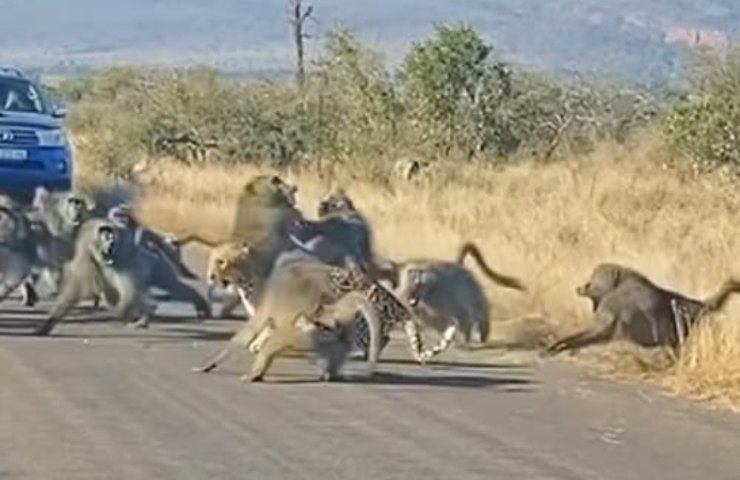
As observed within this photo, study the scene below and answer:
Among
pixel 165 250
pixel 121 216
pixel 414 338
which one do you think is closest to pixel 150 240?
pixel 165 250

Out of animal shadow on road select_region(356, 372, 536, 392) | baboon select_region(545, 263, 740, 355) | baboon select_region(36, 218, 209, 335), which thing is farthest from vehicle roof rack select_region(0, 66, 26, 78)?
animal shadow on road select_region(356, 372, 536, 392)

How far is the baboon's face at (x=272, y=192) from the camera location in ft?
68.1

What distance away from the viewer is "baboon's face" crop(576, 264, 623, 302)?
631 inches

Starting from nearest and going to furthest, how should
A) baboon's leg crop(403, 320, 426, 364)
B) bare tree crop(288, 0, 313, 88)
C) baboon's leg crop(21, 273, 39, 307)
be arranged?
baboon's leg crop(403, 320, 426, 364), baboon's leg crop(21, 273, 39, 307), bare tree crop(288, 0, 313, 88)

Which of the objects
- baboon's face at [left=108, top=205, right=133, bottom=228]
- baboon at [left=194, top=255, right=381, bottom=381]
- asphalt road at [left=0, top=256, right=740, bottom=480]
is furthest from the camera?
baboon's face at [left=108, top=205, right=133, bottom=228]

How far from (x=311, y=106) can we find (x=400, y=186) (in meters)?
13.1

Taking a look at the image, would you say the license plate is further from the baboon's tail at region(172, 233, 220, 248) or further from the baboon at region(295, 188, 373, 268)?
the baboon at region(295, 188, 373, 268)

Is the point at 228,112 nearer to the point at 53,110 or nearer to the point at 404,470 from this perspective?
the point at 53,110

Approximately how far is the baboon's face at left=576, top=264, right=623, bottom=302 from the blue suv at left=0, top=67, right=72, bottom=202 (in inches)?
466

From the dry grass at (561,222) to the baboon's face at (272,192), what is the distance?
159cm

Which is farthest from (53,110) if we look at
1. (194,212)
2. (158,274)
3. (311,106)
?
(311,106)

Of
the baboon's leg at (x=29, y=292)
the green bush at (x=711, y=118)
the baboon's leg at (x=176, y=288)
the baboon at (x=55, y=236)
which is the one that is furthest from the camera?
the green bush at (x=711, y=118)

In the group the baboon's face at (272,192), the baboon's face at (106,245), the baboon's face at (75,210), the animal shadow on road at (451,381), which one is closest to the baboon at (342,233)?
the baboon's face at (272,192)

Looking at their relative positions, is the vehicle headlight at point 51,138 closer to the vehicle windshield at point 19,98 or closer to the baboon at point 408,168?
the vehicle windshield at point 19,98
